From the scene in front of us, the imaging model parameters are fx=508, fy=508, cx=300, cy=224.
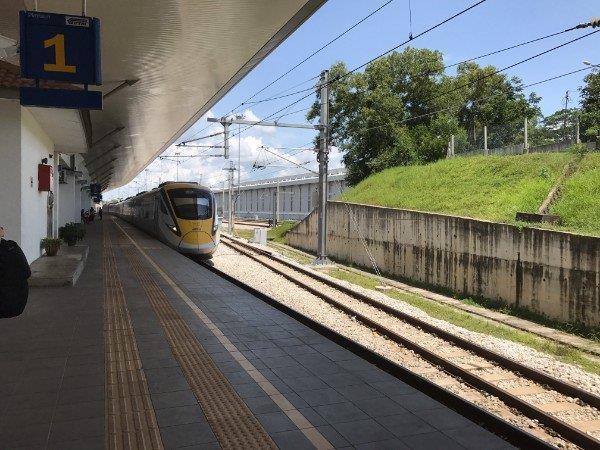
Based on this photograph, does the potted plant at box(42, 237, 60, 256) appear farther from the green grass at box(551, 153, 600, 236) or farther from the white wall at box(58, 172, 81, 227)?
the green grass at box(551, 153, 600, 236)

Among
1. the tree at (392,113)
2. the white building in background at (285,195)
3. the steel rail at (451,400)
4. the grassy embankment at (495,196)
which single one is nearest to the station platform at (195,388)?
the steel rail at (451,400)

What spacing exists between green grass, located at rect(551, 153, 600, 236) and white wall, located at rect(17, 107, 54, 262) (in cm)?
1383

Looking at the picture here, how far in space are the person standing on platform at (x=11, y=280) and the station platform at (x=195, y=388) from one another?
2.18 feet

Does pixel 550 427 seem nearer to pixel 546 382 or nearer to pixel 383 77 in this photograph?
pixel 546 382

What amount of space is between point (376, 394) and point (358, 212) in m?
19.7

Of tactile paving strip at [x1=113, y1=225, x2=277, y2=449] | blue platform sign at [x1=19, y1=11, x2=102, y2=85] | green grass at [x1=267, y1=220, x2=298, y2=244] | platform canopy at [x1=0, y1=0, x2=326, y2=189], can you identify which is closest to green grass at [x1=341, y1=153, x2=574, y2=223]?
green grass at [x1=267, y1=220, x2=298, y2=244]

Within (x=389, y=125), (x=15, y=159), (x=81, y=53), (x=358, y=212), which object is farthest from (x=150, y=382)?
(x=389, y=125)

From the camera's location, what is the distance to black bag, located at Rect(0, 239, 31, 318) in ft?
16.8

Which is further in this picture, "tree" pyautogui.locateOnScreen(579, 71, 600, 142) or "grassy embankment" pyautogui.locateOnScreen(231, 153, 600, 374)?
"tree" pyautogui.locateOnScreen(579, 71, 600, 142)

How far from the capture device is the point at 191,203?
734 inches

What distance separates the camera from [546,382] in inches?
308

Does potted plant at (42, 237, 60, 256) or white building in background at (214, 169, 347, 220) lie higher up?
white building in background at (214, 169, 347, 220)

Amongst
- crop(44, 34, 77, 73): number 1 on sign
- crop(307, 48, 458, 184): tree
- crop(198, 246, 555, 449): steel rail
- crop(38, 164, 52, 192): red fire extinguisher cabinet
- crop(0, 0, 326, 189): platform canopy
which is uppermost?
crop(307, 48, 458, 184): tree

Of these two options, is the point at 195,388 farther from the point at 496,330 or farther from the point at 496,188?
the point at 496,188
